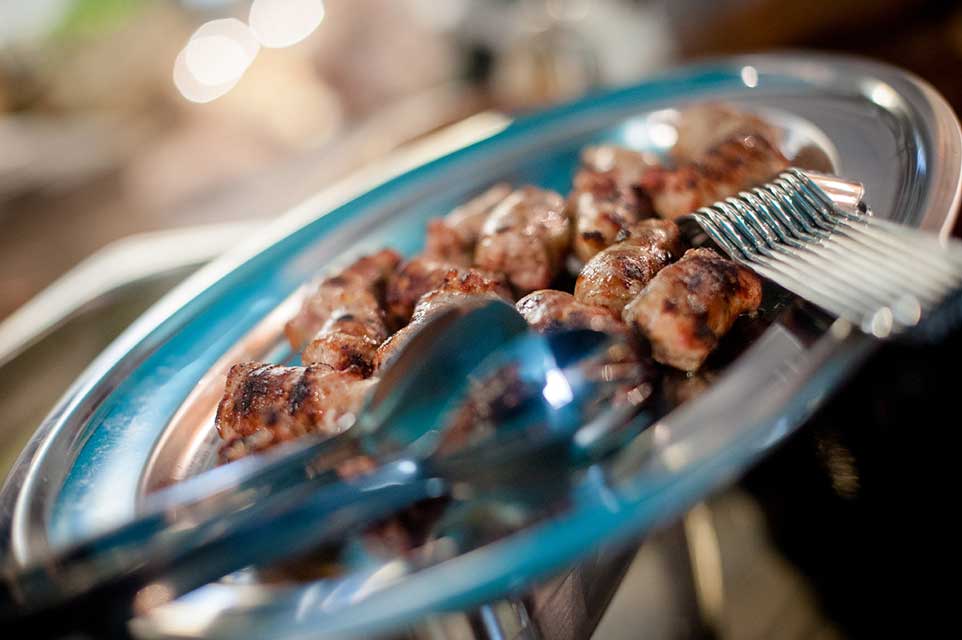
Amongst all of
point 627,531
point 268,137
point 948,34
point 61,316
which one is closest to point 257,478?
point 627,531

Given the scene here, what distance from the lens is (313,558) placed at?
0.85 meters

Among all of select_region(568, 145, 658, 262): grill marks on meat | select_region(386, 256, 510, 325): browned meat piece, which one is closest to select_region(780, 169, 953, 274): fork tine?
select_region(568, 145, 658, 262): grill marks on meat

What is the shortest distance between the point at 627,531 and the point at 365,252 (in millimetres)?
1067

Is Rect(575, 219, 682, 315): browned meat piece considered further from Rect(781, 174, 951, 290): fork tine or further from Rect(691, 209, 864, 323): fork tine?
Rect(781, 174, 951, 290): fork tine

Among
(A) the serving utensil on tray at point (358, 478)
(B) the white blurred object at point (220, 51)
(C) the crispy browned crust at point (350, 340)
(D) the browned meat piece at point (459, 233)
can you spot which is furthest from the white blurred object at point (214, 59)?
(A) the serving utensil on tray at point (358, 478)

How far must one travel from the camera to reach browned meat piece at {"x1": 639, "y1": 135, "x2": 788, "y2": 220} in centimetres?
137

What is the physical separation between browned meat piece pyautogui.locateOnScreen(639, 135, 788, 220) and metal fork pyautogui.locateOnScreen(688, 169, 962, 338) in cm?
15

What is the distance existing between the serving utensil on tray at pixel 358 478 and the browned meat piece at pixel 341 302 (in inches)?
14.9

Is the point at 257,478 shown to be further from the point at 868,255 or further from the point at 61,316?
the point at 61,316

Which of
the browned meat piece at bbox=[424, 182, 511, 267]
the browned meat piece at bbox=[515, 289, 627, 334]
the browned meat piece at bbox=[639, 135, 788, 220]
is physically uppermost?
the browned meat piece at bbox=[424, 182, 511, 267]

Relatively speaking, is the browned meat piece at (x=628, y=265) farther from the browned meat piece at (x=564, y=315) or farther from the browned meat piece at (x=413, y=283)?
the browned meat piece at (x=413, y=283)

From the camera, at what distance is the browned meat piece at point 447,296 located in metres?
1.13

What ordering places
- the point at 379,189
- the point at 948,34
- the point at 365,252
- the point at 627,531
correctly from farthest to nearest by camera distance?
1. the point at 948,34
2. the point at 379,189
3. the point at 365,252
4. the point at 627,531

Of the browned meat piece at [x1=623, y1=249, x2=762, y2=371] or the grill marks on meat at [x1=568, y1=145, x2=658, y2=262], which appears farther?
the grill marks on meat at [x1=568, y1=145, x2=658, y2=262]
